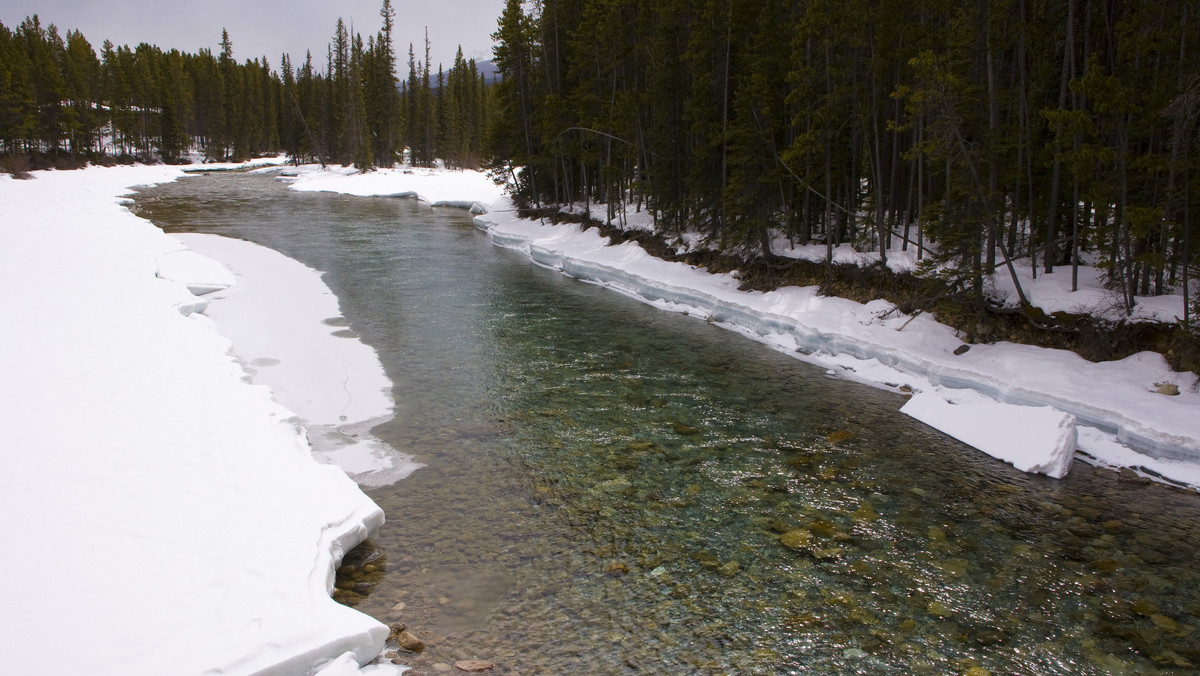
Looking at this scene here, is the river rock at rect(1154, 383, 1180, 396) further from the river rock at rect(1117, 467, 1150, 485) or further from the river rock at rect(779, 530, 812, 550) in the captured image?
the river rock at rect(779, 530, 812, 550)

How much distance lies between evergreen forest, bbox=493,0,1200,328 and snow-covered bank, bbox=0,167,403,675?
11.4m

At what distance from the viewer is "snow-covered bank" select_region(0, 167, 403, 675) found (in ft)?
14.6

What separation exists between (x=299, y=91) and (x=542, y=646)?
4100 inches

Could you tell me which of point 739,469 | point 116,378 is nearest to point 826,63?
point 739,469

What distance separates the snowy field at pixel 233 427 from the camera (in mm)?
4688

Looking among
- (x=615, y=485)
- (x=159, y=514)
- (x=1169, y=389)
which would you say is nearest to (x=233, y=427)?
(x=159, y=514)

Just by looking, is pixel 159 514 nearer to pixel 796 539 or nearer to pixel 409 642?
pixel 409 642

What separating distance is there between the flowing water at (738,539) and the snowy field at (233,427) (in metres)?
0.65

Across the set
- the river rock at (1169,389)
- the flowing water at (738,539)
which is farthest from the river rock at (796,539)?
the river rock at (1169,389)

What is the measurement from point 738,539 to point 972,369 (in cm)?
722

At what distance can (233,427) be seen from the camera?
26.0 ft

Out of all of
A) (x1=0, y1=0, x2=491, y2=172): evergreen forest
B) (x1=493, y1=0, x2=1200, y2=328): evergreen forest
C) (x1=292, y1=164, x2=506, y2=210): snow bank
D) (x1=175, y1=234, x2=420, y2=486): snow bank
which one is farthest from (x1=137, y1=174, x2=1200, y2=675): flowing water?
(x1=0, y1=0, x2=491, y2=172): evergreen forest

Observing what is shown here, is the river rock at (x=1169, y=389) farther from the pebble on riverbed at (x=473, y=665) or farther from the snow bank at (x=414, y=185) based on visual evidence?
the snow bank at (x=414, y=185)

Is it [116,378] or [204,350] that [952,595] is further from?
[204,350]
